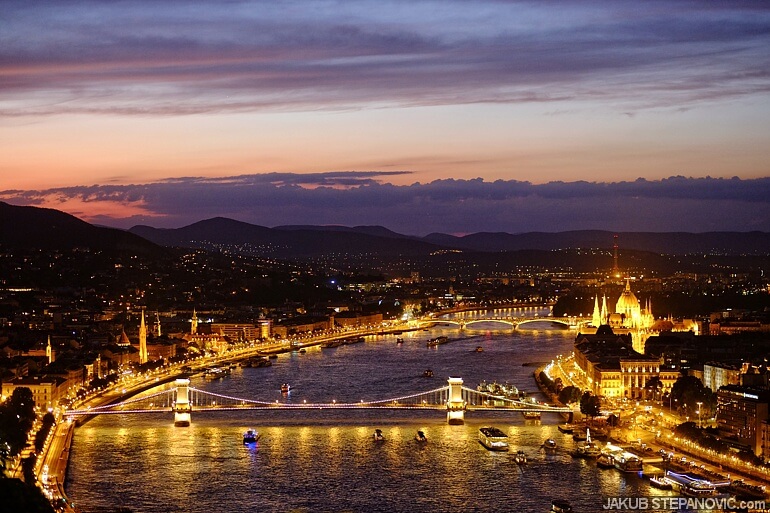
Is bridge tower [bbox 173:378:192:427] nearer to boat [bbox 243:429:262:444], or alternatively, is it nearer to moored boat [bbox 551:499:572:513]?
boat [bbox 243:429:262:444]

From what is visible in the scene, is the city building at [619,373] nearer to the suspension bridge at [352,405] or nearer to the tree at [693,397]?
the tree at [693,397]

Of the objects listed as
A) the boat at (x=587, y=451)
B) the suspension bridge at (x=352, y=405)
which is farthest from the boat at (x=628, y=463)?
the suspension bridge at (x=352, y=405)

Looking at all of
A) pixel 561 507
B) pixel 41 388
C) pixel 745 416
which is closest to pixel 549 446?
pixel 745 416

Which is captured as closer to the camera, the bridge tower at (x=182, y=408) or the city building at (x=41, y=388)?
the bridge tower at (x=182, y=408)

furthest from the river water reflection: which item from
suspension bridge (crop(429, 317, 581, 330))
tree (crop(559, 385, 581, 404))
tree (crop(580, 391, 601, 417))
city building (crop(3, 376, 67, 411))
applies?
suspension bridge (crop(429, 317, 581, 330))

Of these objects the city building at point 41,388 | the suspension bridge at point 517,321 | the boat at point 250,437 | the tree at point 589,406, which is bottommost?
the boat at point 250,437

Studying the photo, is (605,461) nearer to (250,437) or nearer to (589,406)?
Answer: (589,406)
